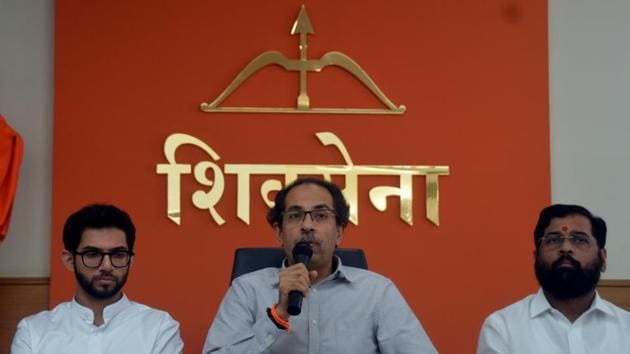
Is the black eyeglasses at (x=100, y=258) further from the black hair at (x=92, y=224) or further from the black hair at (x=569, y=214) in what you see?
the black hair at (x=569, y=214)

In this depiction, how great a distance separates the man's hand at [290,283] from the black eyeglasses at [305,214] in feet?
1.05

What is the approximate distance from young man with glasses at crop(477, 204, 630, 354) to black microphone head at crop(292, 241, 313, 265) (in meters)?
0.64

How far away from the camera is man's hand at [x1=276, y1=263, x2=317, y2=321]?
245cm

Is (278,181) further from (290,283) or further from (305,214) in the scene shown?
(290,283)

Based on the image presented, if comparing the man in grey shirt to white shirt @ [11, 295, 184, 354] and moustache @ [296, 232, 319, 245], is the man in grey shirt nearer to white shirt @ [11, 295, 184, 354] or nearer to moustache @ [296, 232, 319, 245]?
moustache @ [296, 232, 319, 245]

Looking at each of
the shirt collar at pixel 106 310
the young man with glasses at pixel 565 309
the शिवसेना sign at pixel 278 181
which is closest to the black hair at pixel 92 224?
the shirt collar at pixel 106 310

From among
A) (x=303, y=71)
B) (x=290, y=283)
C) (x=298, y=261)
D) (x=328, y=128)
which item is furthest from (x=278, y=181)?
(x=290, y=283)

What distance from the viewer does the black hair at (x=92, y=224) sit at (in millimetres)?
2916

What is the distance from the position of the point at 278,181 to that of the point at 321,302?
1.72m

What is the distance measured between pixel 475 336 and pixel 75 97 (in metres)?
2.24

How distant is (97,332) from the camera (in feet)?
9.43

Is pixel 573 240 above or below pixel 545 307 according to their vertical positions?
above

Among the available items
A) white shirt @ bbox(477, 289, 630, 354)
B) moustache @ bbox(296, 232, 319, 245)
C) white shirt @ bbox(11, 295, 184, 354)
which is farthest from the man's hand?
white shirt @ bbox(477, 289, 630, 354)

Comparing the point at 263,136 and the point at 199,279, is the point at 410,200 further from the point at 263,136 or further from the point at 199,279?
the point at 199,279
